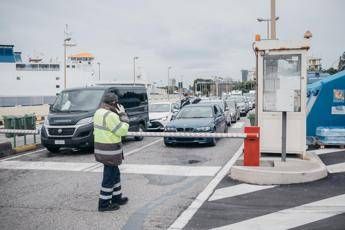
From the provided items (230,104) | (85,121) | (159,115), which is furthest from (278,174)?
(230,104)

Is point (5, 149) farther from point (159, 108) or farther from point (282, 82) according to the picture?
point (282, 82)

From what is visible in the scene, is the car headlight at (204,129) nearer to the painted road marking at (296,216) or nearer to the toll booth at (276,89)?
the toll booth at (276,89)

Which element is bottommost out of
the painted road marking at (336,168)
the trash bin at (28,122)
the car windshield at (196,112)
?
the painted road marking at (336,168)

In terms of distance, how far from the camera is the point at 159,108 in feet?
68.3

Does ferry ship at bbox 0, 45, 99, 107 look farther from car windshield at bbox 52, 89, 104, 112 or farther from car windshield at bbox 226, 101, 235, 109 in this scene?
car windshield at bbox 52, 89, 104, 112

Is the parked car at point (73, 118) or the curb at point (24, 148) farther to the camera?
the curb at point (24, 148)

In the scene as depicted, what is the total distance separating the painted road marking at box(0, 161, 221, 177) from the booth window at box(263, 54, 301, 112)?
2162 mm

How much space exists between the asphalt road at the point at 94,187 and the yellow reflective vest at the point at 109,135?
89 centimetres

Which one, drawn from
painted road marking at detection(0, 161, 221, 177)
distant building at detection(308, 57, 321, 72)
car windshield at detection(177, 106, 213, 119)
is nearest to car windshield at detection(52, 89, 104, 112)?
painted road marking at detection(0, 161, 221, 177)

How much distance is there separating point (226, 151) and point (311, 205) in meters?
6.47

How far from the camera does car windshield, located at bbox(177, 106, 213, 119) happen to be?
1562cm

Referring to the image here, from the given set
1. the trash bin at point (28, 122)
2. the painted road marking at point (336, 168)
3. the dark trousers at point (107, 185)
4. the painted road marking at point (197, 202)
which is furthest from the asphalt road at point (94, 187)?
the painted road marking at point (336, 168)

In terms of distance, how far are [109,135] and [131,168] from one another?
386 cm

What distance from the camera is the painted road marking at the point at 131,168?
9.96 metres
